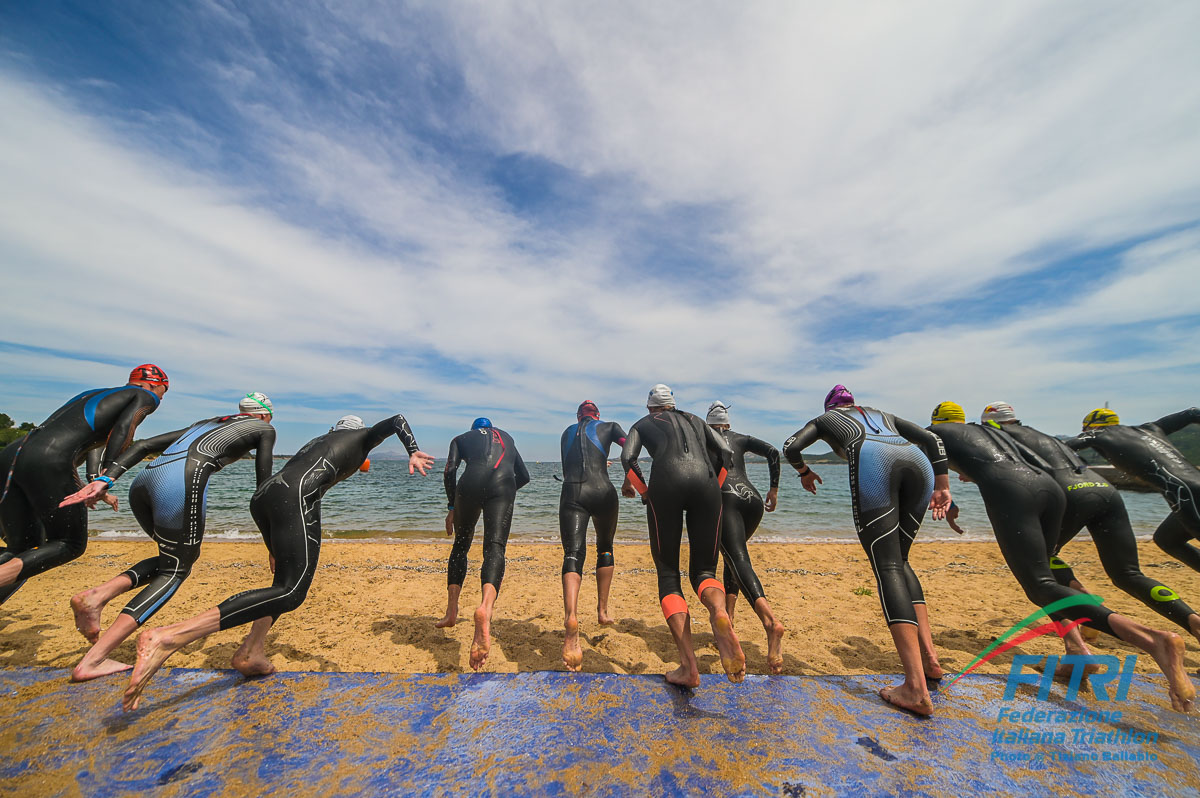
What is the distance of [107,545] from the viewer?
11.6 m

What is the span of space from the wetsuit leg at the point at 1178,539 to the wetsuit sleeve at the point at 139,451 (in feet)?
30.2

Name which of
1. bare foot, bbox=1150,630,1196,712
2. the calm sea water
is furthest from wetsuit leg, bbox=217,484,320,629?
the calm sea water

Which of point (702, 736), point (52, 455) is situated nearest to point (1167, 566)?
point (702, 736)

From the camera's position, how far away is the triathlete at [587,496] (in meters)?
5.15

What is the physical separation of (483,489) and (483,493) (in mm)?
42

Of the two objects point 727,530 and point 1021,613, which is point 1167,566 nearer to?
point 1021,613

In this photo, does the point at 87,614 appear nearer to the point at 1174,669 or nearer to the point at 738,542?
the point at 738,542

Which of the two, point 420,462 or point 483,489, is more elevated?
point 420,462

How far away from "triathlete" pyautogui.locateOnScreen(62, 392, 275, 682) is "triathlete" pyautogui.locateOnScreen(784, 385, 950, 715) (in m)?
4.84

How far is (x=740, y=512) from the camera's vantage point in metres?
5.18

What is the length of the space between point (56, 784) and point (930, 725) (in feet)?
14.2

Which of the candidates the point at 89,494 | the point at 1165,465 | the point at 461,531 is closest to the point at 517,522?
the point at 461,531

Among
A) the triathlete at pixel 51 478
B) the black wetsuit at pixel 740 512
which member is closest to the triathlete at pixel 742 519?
the black wetsuit at pixel 740 512

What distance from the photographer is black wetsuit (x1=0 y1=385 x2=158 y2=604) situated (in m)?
4.20
